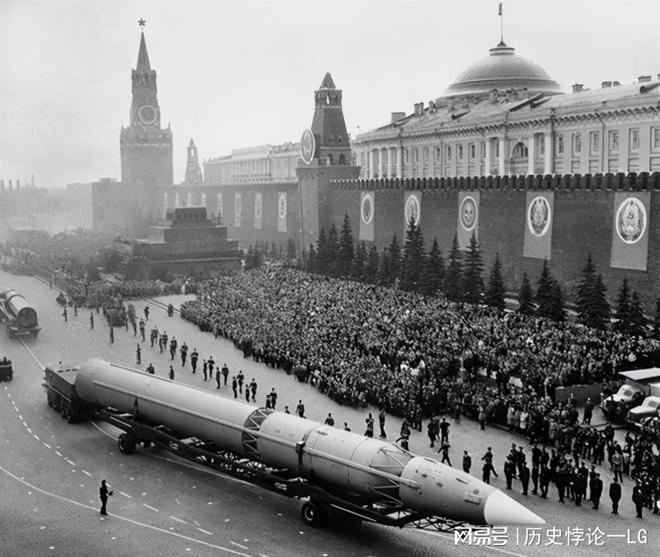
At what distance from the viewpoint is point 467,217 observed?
131ft

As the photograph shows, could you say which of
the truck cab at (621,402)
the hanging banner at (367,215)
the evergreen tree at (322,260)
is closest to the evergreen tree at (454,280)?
the evergreen tree at (322,260)

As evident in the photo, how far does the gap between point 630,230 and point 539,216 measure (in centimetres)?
528

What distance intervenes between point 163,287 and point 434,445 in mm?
29325

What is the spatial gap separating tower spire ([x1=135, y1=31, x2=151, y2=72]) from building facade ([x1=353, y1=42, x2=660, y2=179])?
26.8m

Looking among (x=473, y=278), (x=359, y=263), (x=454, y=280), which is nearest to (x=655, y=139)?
(x=473, y=278)

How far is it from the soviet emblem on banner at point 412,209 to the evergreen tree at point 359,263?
289 cm

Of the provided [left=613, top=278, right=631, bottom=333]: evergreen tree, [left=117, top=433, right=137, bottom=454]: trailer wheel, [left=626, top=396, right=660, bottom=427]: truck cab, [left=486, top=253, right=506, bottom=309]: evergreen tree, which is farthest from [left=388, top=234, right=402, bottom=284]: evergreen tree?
[left=117, top=433, right=137, bottom=454]: trailer wheel

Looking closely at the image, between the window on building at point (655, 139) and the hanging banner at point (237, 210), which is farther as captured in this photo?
the hanging banner at point (237, 210)

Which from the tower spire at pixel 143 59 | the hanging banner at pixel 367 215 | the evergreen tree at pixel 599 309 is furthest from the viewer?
the tower spire at pixel 143 59

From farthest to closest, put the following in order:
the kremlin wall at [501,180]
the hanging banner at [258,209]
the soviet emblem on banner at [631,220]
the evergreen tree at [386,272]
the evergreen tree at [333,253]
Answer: the hanging banner at [258,209], the evergreen tree at [333,253], the evergreen tree at [386,272], the kremlin wall at [501,180], the soviet emblem on banner at [631,220]

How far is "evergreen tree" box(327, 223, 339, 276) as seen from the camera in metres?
44.7

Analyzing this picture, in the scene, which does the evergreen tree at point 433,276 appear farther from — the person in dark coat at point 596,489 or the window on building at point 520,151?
the person in dark coat at point 596,489

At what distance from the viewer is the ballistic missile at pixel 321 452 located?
A: 1326 cm

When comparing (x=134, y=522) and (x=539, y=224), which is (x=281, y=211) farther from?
(x=134, y=522)
